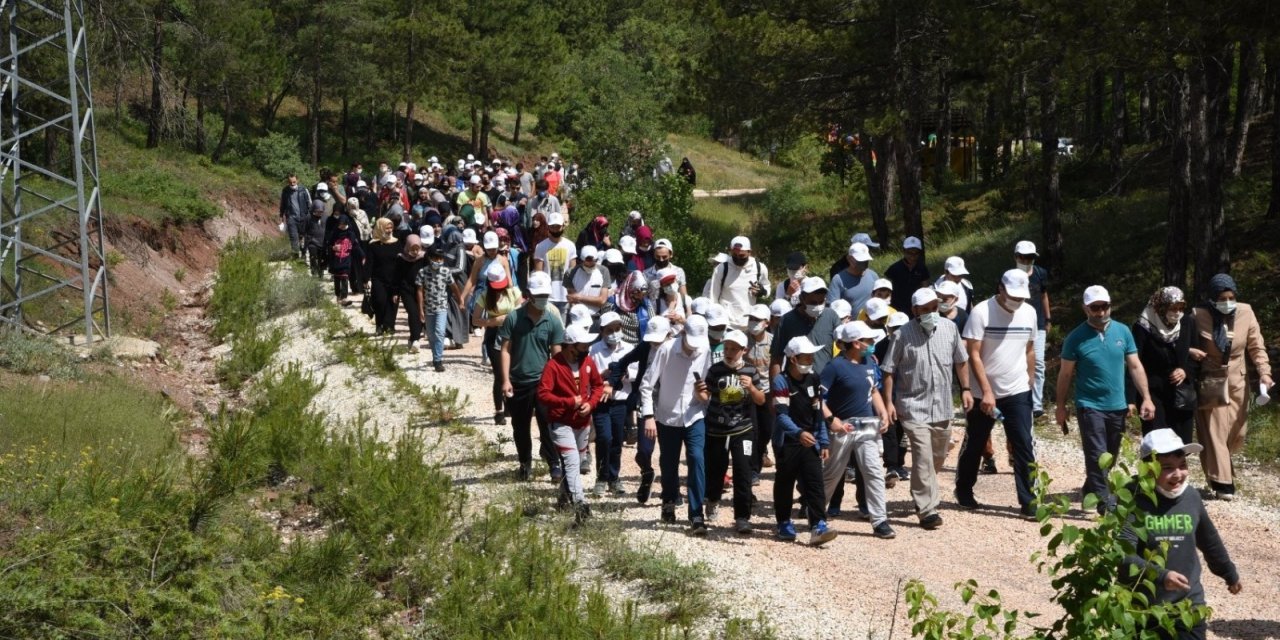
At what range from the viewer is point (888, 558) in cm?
942

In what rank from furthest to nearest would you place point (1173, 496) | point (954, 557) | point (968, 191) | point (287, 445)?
point (968, 191) < point (287, 445) < point (954, 557) < point (1173, 496)

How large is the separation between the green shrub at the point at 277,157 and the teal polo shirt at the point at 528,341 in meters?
30.7

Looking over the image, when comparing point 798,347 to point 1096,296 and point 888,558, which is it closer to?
point 888,558

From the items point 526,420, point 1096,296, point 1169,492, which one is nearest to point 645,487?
point 526,420

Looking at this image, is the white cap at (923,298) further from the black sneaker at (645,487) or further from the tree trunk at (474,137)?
the tree trunk at (474,137)

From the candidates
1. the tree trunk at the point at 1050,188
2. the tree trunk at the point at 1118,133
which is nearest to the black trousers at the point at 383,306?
the tree trunk at the point at 1050,188

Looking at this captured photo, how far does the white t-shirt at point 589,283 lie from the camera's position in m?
13.9

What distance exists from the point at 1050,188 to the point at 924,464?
495 inches

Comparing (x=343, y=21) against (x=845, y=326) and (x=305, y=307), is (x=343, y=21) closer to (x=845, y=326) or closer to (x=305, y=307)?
(x=305, y=307)

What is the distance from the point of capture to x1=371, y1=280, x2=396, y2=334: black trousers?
58.3 feet

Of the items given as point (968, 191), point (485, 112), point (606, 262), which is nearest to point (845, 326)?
point (606, 262)

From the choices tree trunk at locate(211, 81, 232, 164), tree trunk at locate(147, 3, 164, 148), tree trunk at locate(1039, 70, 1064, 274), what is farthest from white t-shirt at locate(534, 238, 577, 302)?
tree trunk at locate(211, 81, 232, 164)

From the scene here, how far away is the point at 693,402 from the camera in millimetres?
9633

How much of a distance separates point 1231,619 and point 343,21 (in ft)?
125
